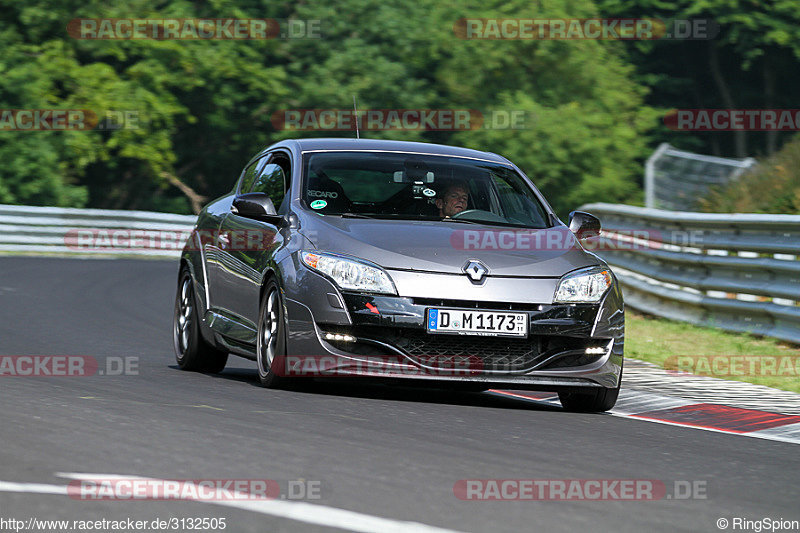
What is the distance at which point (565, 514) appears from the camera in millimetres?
5469

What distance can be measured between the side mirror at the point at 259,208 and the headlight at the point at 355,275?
87cm

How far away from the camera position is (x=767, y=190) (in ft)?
60.2

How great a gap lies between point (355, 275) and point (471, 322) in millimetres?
709

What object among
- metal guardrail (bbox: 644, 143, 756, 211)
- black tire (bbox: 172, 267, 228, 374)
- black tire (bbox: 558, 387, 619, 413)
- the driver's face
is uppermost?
the driver's face

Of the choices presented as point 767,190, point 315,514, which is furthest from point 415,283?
point 767,190

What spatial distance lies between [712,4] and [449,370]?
143 feet

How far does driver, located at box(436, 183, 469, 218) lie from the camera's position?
9805 mm

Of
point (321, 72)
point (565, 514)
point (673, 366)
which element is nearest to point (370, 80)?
point (321, 72)

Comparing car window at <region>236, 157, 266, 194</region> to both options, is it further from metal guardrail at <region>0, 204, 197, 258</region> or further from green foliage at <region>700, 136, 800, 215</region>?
metal guardrail at <region>0, 204, 197, 258</region>

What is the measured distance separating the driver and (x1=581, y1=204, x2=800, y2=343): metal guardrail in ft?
13.2

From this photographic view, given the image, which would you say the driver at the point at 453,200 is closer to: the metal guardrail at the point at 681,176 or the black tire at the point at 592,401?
the black tire at the point at 592,401

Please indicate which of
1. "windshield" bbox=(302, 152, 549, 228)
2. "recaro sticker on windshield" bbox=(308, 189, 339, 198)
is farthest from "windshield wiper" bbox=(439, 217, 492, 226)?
"recaro sticker on windshield" bbox=(308, 189, 339, 198)

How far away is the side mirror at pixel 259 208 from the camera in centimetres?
955

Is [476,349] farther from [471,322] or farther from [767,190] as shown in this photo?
[767,190]
